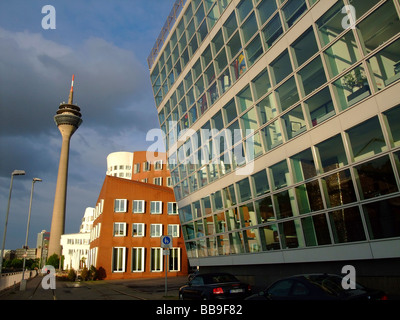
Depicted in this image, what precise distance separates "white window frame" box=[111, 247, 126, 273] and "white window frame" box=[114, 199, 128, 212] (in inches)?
Result: 192

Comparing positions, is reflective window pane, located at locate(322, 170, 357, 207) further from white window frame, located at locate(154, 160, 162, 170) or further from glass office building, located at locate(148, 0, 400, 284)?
white window frame, located at locate(154, 160, 162, 170)

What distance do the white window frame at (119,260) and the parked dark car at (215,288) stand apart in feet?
94.2

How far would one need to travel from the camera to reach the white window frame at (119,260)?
38.7m

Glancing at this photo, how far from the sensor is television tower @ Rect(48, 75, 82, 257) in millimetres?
91000

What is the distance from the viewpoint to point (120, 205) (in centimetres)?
4128

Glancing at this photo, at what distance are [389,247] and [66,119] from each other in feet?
351

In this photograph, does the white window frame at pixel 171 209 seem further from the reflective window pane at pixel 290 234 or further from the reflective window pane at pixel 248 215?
the reflective window pane at pixel 290 234

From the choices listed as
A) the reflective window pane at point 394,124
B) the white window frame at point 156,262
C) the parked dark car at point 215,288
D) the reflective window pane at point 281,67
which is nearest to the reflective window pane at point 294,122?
the reflective window pane at point 281,67

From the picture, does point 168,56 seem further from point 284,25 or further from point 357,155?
A: point 357,155

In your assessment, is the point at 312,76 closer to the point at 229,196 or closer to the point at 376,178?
the point at 376,178

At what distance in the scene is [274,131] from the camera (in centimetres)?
1714

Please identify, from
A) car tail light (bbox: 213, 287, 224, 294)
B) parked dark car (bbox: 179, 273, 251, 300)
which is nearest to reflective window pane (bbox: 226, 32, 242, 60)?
parked dark car (bbox: 179, 273, 251, 300)

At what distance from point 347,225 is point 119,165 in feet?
287
